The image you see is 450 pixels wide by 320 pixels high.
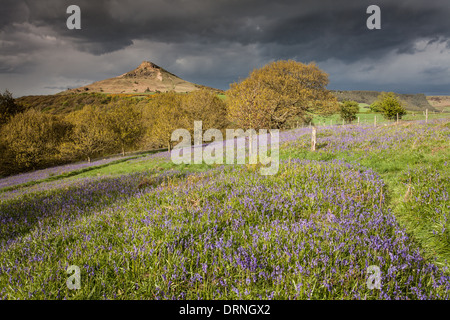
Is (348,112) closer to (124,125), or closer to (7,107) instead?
(124,125)

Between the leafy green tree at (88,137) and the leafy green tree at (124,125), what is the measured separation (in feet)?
4.50

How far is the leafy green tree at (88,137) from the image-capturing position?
34116 millimetres

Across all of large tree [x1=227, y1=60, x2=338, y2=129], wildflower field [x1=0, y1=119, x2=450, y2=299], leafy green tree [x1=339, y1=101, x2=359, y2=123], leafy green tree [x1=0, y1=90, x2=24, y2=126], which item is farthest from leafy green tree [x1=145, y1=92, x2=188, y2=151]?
leafy green tree [x1=339, y1=101, x2=359, y2=123]

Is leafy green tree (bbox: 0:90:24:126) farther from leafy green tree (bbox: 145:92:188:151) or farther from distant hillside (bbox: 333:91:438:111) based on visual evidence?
distant hillside (bbox: 333:91:438:111)

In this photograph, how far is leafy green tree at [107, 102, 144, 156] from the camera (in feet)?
128

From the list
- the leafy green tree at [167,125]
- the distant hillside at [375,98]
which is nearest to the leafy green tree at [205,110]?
the leafy green tree at [167,125]

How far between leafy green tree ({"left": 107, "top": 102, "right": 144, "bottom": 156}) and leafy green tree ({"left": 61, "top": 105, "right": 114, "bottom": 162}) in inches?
54.0

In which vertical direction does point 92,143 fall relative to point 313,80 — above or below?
below

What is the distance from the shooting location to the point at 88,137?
3441cm
